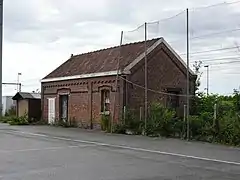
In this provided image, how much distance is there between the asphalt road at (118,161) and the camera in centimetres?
1185

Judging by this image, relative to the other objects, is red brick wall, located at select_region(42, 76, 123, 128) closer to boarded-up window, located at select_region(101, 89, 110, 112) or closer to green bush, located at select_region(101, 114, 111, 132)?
boarded-up window, located at select_region(101, 89, 110, 112)

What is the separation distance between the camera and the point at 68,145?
2047 cm

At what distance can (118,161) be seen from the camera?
48.5 feet

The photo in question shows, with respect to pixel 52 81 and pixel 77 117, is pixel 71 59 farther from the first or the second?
pixel 77 117

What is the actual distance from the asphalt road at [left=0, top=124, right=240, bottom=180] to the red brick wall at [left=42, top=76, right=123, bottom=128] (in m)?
10.2

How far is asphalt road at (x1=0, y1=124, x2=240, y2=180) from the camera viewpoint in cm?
1185

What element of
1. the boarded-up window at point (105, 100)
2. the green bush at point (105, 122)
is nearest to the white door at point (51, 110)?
the boarded-up window at point (105, 100)

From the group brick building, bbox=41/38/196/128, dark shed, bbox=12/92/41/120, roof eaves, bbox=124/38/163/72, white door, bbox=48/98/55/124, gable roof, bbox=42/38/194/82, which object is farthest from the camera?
dark shed, bbox=12/92/41/120

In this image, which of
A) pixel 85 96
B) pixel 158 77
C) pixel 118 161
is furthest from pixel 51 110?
pixel 118 161

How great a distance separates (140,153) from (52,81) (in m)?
22.9

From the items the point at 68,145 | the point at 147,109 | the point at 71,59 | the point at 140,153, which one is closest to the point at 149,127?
the point at 147,109

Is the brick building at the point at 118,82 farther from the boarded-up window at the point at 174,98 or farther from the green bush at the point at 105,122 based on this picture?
the green bush at the point at 105,122

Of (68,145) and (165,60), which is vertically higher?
(165,60)

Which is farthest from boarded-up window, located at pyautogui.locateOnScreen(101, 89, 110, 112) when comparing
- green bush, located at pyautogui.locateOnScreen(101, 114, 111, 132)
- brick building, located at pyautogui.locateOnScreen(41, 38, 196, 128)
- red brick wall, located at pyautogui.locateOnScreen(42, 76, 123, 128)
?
green bush, located at pyautogui.locateOnScreen(101, 114, 111, 132)
